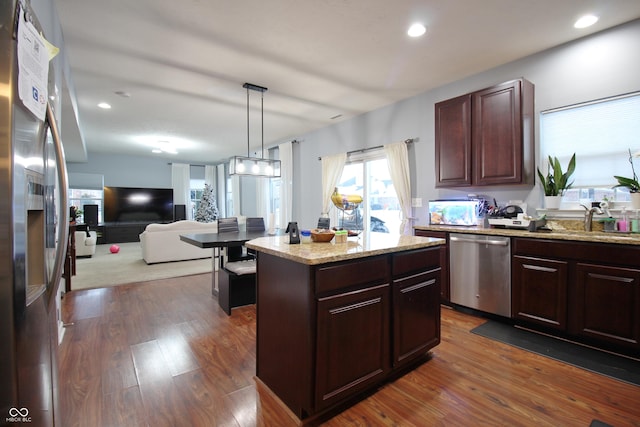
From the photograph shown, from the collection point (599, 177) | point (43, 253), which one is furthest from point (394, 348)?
point (599, 177)

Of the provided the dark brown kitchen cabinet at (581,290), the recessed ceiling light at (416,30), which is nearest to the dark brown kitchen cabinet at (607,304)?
the dark brown kitchen cabinet at (581,290)

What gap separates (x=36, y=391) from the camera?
2.81 feet

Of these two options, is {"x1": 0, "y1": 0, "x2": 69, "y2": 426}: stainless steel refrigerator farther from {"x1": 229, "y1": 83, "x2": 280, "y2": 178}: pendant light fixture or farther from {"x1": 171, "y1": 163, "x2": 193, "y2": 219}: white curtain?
{"x1": 171, "y1": 163, "x2": 193, "y2": 219}: white curtain

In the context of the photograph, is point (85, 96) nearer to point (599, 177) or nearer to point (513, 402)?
point (513, 402)

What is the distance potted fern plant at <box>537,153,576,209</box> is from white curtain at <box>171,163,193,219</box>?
9653 mm

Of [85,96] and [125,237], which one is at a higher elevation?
[85,96]

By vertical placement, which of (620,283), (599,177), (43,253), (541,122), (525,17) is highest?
(525,17)

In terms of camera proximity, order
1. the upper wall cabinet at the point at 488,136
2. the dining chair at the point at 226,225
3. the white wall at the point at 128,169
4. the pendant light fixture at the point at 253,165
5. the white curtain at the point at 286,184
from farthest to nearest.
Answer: the white wall at the point at 128,169 < the white curtain at the point at 286,184 < the dining chair at the point at 226,225 < the pendant light fixture at the point at 253,165 < the upper wall cabinet at the point at 488,136

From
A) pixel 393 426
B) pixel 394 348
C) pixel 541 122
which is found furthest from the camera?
pixel 541 122

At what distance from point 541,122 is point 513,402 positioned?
8.78ft

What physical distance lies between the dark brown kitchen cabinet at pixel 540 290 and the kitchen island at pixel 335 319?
1.21 metres

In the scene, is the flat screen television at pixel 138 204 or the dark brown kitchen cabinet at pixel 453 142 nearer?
→ the dark brown kitchen cabinet at pixel 453 142

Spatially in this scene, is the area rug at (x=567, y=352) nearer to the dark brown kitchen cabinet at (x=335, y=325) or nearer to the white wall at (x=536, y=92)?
the dark brown kitchen cabinet at (x=335, y=325)

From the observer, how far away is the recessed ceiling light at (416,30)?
255 centimetres
